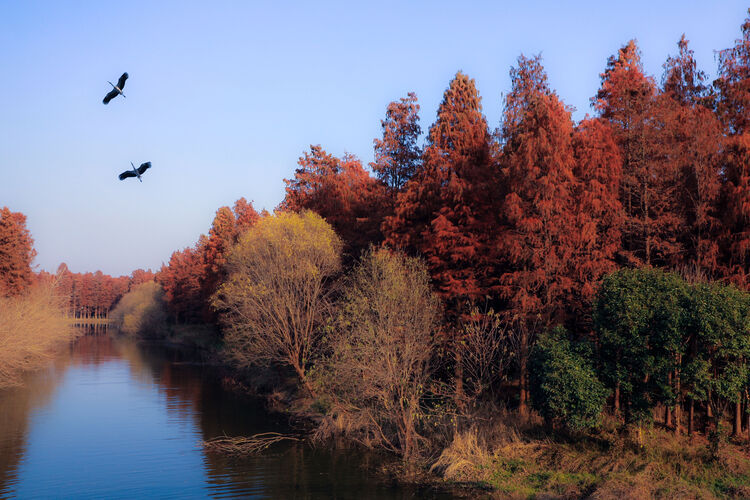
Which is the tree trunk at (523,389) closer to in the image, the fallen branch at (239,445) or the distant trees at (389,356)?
the distant trees at (389,356)

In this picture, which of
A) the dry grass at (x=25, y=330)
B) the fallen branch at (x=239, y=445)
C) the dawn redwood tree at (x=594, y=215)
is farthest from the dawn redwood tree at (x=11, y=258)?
the dawn redwood tree at (x=594, y=215)

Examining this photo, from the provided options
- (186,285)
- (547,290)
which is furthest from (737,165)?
(186,285)

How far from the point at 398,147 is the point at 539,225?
75.3 feet

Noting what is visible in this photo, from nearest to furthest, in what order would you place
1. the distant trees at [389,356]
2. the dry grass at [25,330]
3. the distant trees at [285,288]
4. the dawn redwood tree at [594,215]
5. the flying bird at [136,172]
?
the flying bird at [136,172]
the distant trees at [389,356]
the dawn redwood tree at [594,215]
the distant trees at [285,288]
the dry grass at [25,330]

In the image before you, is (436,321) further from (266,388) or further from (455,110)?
(266,388)

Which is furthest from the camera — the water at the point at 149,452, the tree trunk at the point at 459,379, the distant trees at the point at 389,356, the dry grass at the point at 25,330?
the dry grass at the point at 25,330

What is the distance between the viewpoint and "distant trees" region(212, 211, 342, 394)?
125 ft

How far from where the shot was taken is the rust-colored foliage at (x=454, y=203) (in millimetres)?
32062

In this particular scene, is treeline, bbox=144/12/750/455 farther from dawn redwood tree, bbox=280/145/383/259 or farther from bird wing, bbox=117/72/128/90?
bird wing, bbox=117/72/128/90

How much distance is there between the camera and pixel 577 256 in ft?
94.4

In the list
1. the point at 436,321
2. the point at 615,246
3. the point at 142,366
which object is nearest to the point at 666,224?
the point at 615,246

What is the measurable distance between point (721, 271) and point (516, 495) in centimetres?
1440

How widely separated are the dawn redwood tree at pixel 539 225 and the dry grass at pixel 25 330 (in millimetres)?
36260

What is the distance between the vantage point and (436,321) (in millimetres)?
30109
